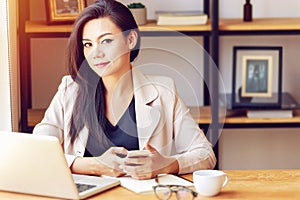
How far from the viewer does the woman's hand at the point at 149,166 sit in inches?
94.5

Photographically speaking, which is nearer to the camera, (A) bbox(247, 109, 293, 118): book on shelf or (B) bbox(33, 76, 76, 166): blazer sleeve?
(B) bbox(33, 76, 76, 166): blazer sleeve

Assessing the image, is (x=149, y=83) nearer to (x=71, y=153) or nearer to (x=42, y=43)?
(x=71, y=153)

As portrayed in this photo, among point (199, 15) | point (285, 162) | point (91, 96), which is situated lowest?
point (285, 162)

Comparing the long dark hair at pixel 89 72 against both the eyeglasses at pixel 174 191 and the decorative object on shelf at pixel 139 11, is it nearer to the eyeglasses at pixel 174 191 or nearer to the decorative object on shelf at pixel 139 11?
the eyeglasses at pixel 174 191

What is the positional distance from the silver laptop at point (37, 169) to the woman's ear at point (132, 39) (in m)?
0.66

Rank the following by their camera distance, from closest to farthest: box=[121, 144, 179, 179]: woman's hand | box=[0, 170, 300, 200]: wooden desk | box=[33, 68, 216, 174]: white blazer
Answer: box=[0, 170, 300, 200]: wooden desk → box=[121, 144, 179, 179]: woman's hand → box=[33, 68, 216, 174]: white blazer

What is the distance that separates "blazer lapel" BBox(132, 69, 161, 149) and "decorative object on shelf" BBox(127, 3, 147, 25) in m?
0.80

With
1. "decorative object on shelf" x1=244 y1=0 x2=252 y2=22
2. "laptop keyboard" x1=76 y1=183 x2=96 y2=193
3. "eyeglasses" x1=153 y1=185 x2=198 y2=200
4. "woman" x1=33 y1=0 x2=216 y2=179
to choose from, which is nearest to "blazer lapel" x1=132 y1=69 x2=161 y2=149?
"woman" x1=33 y1=0 x2=216 y2=179

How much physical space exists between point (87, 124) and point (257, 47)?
119 cm

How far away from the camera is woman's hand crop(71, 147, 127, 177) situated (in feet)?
7.98

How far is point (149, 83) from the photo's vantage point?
2820 mm

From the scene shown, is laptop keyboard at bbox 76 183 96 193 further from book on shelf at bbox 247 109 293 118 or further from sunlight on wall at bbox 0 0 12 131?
book on shelf at bbox 247 109 293 118

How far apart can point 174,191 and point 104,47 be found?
743 mm

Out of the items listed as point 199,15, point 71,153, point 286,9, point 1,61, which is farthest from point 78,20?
point 286,9
